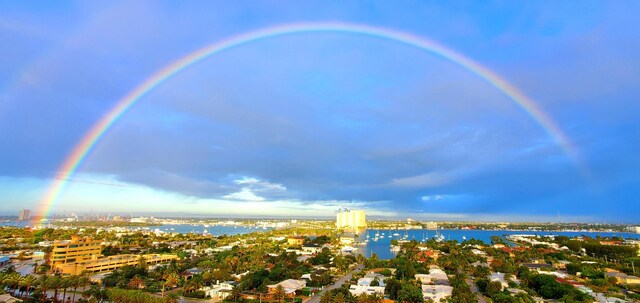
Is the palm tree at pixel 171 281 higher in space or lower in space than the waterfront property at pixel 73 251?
lower

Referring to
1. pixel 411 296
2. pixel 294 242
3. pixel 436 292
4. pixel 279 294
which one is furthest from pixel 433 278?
pixel 294 242

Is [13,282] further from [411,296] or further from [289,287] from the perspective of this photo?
[411,296]

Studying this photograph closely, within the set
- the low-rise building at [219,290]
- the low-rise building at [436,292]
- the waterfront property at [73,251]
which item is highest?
the waterfront property at [73,251]

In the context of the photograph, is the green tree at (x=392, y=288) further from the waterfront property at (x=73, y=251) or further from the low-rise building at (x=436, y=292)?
the waterfront property at (x=73, y=251)

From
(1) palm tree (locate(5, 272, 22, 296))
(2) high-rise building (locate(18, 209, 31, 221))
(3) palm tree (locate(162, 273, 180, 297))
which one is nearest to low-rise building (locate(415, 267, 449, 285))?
(3) palm tree (locate(162, 273, 180, 297))

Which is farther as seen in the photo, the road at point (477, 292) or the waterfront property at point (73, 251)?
the waterfront property at point (73, 251)

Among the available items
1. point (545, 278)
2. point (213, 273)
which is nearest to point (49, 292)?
point (213, 273)

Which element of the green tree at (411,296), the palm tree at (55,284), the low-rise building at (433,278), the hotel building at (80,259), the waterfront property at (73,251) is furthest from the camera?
the waterfront property at (73,251)

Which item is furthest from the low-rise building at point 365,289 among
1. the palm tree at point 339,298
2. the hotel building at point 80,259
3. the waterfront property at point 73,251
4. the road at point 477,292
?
the waterfront property at point 73,251

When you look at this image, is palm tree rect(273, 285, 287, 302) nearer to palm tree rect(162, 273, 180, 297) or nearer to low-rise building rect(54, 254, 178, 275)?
palm tree rect(162, 273, 180, 297)

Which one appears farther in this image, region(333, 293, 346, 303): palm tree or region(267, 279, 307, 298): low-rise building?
region(267, 279, 307, 298): low-rise building

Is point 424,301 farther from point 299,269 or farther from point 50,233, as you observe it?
point 50,233

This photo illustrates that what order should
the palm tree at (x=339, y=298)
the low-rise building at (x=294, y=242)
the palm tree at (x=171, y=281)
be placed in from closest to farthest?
the palm tree at (x=339, y=298)
the palm tree at (x=171, y=281)
the low-rise building at (x=294, y=242)
